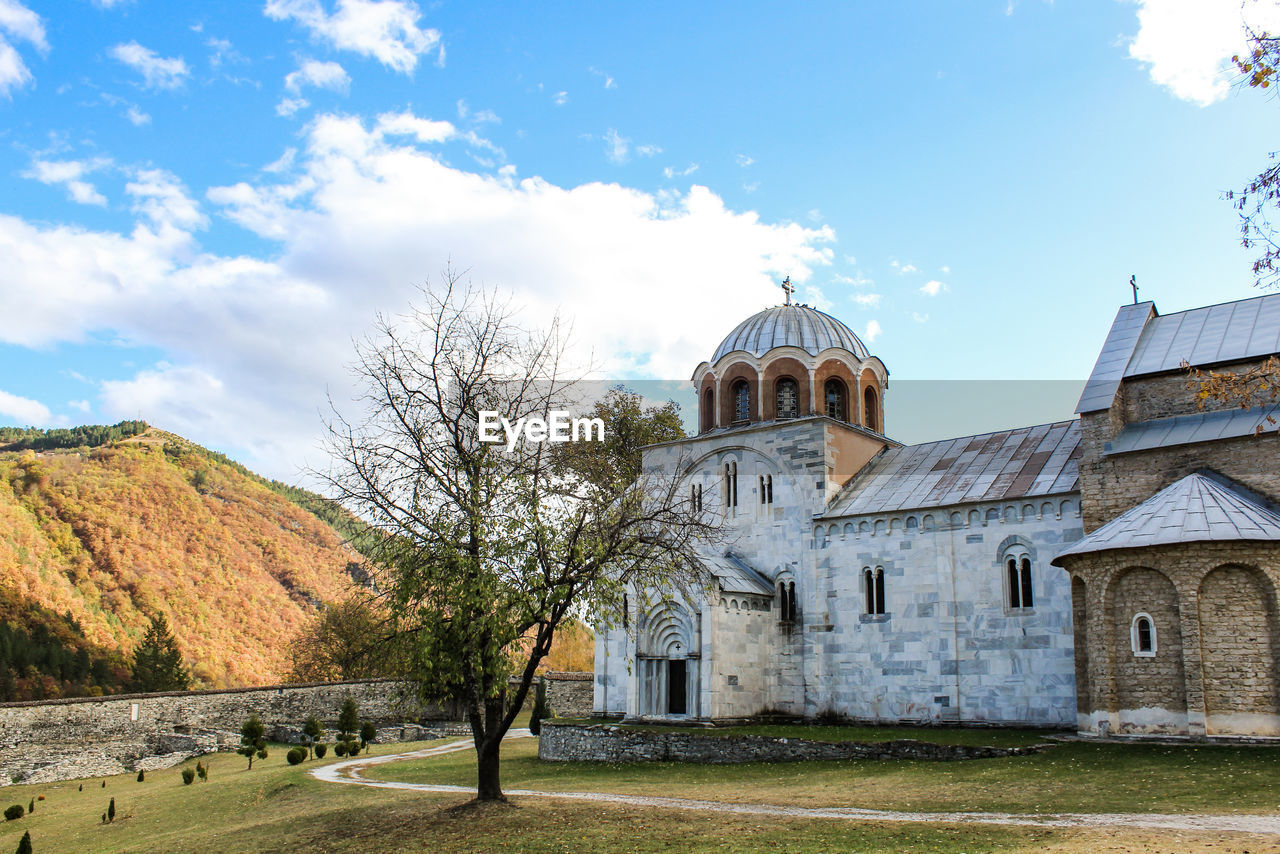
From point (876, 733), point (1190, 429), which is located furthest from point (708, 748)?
point (1190, 429)

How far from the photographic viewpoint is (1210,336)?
66.0ft

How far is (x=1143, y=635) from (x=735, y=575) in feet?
31.5

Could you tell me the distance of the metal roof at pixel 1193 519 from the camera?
15477mm

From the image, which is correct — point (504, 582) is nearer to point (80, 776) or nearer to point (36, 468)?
point (80, 776)

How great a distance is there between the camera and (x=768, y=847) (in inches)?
402

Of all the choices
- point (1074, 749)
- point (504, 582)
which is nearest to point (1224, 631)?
point (1074, 749)

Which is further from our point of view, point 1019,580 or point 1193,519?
point 1019,580

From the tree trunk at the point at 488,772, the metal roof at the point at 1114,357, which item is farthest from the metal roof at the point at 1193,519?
the tree trunk at the point at 488,772

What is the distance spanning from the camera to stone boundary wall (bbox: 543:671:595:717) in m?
36.1

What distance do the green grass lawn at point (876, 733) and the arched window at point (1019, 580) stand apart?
9.10 ft

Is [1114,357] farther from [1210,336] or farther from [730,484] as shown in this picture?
[730,484]

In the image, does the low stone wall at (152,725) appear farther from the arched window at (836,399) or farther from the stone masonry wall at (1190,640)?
the stone masonry wall at (1190,640)

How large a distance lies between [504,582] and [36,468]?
7668 centimetres

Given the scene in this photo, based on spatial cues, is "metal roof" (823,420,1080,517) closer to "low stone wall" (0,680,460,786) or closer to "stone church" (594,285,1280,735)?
"stone church" (594,285,1280,735)
